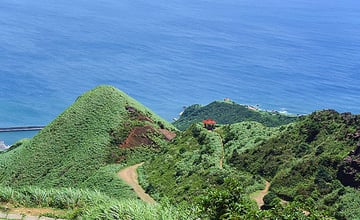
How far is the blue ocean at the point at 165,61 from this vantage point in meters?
111

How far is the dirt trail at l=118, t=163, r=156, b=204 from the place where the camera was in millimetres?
33750

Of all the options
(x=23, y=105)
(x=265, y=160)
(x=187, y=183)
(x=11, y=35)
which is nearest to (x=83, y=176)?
(x=187, y=183)

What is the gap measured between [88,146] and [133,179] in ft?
25.4

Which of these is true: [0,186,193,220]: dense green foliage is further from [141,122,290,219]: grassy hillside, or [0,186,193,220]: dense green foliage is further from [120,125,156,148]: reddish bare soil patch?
[120,125,156,148]: reddish bare soil patch

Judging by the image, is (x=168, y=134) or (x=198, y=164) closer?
(x=198, y=164)

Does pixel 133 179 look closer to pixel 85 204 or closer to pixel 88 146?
pixel 88 146

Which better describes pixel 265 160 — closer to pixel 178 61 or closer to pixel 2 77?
pixel 2 77

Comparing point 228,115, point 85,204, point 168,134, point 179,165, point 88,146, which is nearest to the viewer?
point 85,204

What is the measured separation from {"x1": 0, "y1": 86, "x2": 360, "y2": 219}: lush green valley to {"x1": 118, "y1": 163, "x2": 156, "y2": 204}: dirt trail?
0.43 meters

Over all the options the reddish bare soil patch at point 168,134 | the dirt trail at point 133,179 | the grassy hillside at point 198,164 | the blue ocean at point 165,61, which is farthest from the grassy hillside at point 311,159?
the blue ocean at point 165,61

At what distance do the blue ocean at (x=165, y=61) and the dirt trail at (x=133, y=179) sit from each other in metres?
52.2

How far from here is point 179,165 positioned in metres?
37.1

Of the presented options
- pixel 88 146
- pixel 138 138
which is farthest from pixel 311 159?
pixel 88 146

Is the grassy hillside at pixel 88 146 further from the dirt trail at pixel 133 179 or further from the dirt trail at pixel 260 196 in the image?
the dirt trail at pixel 260 196
